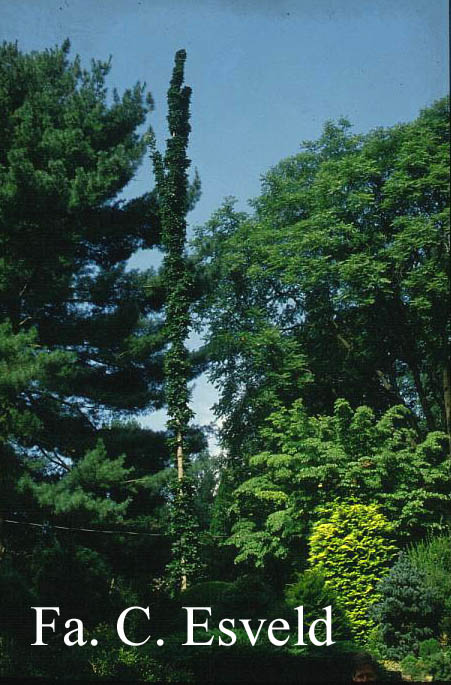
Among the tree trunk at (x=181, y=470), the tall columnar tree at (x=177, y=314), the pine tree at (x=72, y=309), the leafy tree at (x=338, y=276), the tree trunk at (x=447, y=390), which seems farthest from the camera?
the tree trunk at (x=447, y=390)

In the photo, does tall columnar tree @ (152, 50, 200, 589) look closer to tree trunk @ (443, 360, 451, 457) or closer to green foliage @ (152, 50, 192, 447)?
green foliage @ (152, 50, 192, 447)

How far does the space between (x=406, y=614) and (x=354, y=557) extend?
5.74 feet

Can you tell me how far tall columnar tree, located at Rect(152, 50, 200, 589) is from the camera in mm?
15812

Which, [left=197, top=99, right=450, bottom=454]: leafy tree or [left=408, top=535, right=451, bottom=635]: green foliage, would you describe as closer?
[left=408, top=535, right=451, bottom=635]: green foliage

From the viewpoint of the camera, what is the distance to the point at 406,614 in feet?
38.3

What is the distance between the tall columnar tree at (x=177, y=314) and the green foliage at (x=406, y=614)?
498 cm

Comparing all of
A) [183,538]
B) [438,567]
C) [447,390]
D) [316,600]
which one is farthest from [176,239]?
[438,567]

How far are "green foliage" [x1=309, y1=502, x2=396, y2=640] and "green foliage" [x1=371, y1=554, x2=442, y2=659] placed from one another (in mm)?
800

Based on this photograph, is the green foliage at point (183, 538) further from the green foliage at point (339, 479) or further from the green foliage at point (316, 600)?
the green foliage at point (316, 600)

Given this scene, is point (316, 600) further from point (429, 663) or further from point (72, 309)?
point (72, 309)

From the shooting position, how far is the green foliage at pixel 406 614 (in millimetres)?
11523

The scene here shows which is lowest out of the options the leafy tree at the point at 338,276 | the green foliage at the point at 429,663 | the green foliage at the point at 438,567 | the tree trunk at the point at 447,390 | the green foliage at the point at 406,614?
the green foliage at the point at 429,663

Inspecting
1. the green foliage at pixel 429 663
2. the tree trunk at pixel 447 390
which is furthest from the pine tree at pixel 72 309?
the tree trunk at pixel 447 390

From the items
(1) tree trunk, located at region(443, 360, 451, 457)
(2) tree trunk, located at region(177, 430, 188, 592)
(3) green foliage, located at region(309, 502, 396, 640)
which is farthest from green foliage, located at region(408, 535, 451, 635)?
(2) tree trunk, located at region(177, 430, 188, 592)
